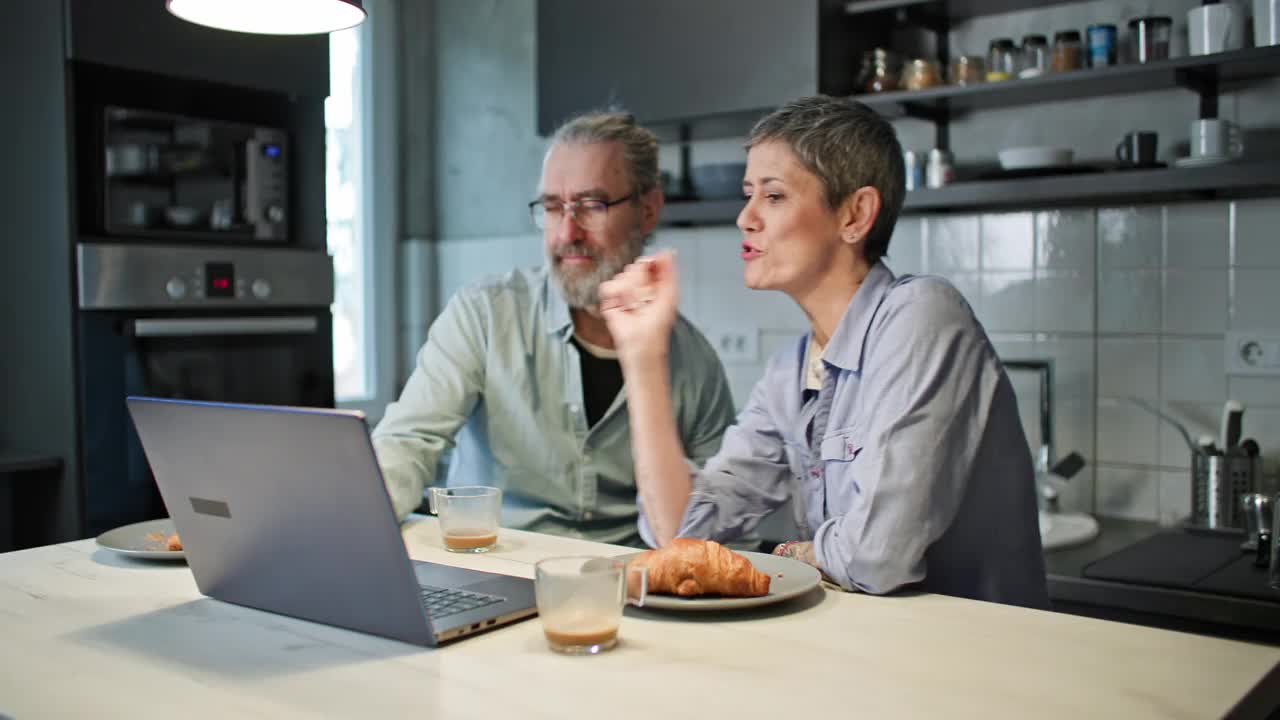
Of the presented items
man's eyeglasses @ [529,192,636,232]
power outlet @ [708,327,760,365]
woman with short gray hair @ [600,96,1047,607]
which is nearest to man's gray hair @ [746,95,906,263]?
woman with short gray hair @ [600,96,1047,607]

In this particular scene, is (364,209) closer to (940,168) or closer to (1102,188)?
(940,168)

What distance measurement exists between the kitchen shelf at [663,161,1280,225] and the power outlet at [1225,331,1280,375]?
30 cm

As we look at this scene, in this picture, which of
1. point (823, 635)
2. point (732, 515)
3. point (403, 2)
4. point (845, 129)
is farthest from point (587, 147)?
point (403, 2)

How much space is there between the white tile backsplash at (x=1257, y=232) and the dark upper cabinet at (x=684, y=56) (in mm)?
924

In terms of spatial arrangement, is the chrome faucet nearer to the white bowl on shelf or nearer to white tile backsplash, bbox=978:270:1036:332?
white tile backsplash, bbox=978:270:1036:332

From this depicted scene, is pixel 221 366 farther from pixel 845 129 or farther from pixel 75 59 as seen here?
pixel 845 129

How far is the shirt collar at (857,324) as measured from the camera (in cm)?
164

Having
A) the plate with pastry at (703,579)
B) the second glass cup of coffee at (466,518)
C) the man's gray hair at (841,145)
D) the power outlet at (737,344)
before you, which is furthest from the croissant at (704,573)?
the power outlet at (737,344)

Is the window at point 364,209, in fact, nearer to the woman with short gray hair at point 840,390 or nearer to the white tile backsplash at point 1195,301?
the woman with short gray hair at point 840,390

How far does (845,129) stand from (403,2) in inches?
104

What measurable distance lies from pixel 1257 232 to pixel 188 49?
8.06ft

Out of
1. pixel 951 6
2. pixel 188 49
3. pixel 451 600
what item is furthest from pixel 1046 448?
pixel 188 49

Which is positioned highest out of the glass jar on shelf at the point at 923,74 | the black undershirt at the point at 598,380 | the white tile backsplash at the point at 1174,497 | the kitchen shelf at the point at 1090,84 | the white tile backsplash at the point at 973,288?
the glass jar on shelf at the point at 923,74

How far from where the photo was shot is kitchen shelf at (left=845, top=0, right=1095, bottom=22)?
2721 millimetres
